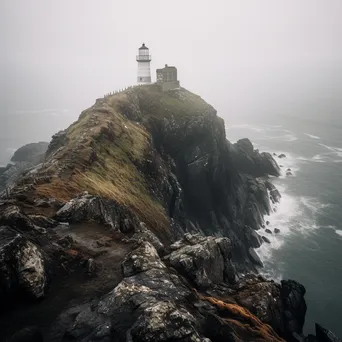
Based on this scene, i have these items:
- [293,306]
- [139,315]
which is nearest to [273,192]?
[293,306]

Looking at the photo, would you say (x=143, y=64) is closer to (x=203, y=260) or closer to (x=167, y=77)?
(x=167, y=77)

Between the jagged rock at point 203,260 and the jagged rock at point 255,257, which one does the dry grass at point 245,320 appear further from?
the jagged rock at point 255,257

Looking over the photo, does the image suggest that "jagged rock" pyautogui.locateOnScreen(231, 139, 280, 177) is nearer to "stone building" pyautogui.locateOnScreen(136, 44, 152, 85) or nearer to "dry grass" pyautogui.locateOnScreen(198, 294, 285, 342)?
"stone building" pyautogui.locateOnScreen(136, 44, 152, 85)

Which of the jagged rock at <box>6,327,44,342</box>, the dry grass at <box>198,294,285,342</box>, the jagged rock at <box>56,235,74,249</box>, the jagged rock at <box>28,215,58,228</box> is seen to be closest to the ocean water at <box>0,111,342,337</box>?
the dry grass at <box>198,294,285,342</box>

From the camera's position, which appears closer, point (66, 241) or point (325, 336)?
point (66, 241)

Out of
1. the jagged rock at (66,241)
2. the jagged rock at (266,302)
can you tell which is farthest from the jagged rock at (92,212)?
the jagged rock at (266,302)
